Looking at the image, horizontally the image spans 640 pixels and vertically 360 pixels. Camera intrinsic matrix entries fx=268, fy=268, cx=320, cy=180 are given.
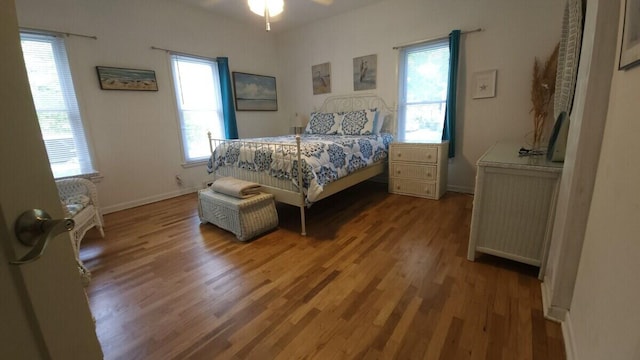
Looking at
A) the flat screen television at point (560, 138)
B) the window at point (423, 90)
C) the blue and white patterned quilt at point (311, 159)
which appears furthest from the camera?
the window at point (423, 90)

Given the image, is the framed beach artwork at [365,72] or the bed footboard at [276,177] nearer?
the bed footboard at [276,177]

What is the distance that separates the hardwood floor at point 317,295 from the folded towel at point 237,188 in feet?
1.37

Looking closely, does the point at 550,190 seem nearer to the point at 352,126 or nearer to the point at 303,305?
the point at 303,305

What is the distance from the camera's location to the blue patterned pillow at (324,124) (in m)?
4.05

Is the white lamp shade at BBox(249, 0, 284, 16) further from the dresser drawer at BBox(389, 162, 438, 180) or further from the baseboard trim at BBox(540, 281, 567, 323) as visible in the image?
the baseboard trim at BBox(540, 281, 567, 323)

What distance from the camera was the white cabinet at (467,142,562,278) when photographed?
5.32ft

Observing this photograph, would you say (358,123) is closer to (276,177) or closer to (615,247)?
(276,177)

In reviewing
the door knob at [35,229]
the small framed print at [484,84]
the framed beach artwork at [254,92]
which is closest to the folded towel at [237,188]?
the door knob at [35,229]

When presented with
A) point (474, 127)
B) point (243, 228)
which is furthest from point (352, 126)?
point (243, 228)

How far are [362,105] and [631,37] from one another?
341 centimetres

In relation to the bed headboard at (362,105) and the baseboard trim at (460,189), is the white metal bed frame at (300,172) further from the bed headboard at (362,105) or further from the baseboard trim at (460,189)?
the baseboard trim at (460,189)

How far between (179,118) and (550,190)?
4141 mm

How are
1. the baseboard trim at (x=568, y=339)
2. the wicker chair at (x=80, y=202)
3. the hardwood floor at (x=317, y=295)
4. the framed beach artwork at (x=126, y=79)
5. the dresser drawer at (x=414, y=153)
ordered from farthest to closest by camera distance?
the dresser drawer at (x=414, y=153) < the framed beach artwork at (x=126, y=79) < the wicker chair at (x=80, y=202) < the hardwood floor at (x=317, y=295) < the baseboard trim at (x=568, y=339)

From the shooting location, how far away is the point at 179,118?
12.5 feet
